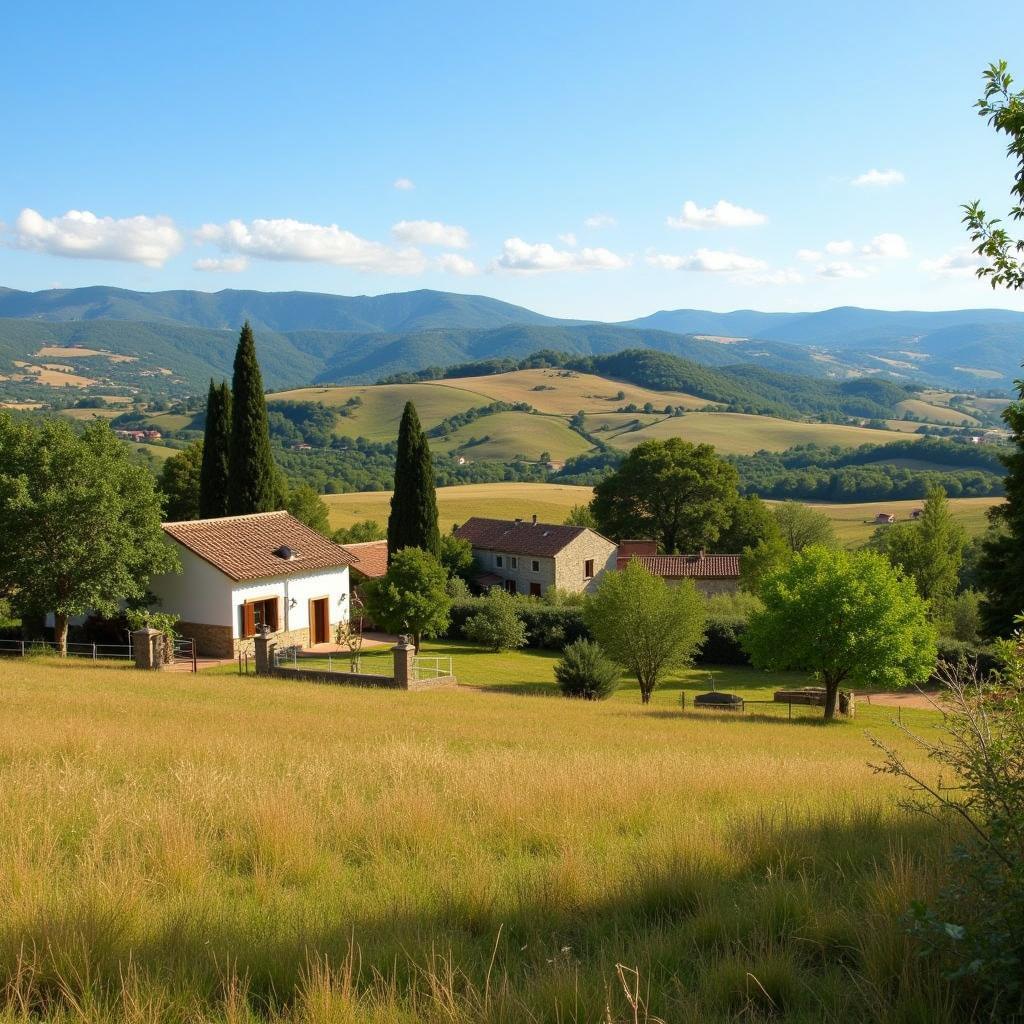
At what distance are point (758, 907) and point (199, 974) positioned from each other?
9.06 feet

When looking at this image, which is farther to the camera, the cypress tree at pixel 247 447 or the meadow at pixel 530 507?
the meadow at pixel 530 507

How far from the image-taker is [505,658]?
130 feet

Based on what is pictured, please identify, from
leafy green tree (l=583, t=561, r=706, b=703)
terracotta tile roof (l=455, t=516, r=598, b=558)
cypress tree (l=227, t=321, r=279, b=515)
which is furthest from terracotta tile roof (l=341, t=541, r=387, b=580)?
leafy green tree (l=583, t=561, r=706, b=703)

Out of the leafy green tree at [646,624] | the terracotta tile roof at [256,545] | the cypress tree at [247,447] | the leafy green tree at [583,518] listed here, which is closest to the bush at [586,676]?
the leafy green tree at [646,624]

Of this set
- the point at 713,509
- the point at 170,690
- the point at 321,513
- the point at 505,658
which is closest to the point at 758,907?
the point at 170,690

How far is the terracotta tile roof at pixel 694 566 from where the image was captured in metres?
56.8

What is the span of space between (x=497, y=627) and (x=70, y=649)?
17.7 m

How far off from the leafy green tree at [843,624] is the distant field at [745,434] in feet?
403

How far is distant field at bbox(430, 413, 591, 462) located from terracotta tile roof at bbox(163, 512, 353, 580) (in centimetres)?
11835

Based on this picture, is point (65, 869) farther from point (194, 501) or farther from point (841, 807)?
point (194, 501)

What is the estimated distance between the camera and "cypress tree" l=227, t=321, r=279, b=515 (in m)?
40.3

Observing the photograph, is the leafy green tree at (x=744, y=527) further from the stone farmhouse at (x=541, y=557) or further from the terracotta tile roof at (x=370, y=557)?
the terracotta tile roof at (x=370, y=557)

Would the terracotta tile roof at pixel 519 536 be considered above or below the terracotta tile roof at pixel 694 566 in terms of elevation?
above

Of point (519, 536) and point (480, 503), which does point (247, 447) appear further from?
point (480, 503)
